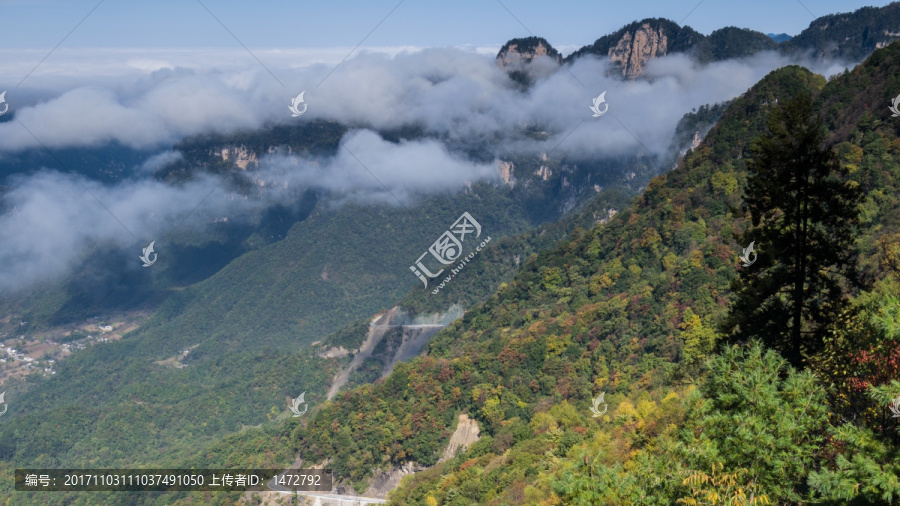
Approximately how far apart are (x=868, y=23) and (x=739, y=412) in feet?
610

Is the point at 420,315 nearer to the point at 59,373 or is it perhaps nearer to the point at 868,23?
the point at 59,373

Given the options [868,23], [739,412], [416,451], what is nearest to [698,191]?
[416,451]

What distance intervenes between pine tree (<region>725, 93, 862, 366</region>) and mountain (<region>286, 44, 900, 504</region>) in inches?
69.1

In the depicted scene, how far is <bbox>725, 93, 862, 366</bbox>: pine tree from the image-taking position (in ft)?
72.2

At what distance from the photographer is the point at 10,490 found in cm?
9131

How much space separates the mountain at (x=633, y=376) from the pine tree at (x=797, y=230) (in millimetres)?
1755

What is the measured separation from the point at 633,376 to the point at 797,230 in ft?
94.3

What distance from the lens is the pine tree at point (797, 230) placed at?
22016mm
